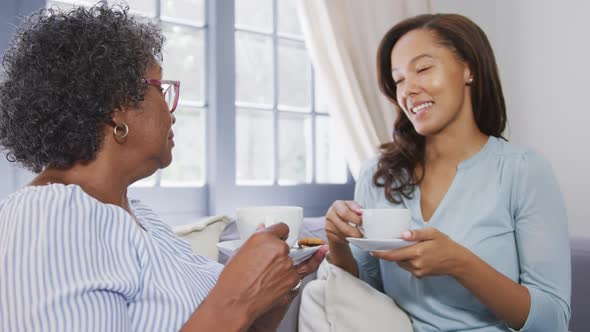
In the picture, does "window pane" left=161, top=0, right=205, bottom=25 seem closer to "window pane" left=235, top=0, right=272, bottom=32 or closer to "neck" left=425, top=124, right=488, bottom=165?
"window pane" left=235, top=0, right=272, bottom=32

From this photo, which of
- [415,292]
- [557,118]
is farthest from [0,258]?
[557,118]

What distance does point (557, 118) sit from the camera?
9.23ft

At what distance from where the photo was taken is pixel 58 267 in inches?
29.5

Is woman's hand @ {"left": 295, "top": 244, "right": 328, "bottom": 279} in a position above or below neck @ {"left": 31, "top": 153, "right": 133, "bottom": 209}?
below

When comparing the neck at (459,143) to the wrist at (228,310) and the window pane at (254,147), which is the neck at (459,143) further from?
the window pane at (254,147)

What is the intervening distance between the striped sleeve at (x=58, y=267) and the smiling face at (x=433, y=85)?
0.97m

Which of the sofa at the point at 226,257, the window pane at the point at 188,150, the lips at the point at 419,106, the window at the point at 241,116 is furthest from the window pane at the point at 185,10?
the lips at the point at 419,106

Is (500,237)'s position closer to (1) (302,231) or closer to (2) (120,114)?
(1) (302,231)

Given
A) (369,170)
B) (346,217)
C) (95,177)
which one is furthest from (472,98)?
(95,177)

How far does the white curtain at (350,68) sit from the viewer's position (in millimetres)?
2566

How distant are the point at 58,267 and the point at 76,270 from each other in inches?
1.0

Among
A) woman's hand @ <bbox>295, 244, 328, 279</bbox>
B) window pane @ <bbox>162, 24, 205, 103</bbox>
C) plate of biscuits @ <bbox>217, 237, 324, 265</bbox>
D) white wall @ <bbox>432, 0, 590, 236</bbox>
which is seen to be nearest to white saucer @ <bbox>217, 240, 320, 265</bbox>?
plate of biscuits @ <bbox>217, 237, 324, 265</bbox>

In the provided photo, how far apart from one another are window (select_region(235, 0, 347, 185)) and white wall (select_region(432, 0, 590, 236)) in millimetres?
1101

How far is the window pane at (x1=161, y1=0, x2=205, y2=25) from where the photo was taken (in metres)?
2.38
